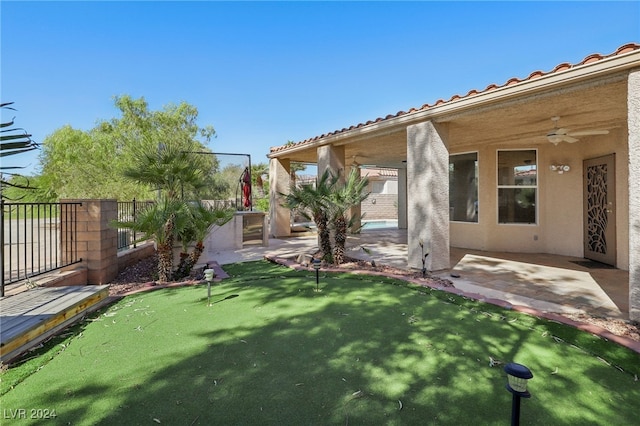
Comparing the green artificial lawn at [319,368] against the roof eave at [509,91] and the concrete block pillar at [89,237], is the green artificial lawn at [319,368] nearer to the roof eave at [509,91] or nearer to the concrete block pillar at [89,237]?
the concrete block pillar at [89,237]

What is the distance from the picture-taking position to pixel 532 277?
289 inches

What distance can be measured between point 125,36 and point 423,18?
11.6 m

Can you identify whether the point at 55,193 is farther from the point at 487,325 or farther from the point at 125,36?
the point at 487,325

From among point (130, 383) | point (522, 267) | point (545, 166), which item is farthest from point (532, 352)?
point (545, 166)

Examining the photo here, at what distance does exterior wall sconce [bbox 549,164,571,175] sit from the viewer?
32.4ft

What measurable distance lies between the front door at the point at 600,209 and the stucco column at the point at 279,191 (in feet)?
37.9

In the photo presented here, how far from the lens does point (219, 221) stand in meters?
8.09

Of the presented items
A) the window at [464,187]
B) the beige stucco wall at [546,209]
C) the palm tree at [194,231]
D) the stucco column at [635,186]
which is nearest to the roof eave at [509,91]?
the stucco column at [635,186]

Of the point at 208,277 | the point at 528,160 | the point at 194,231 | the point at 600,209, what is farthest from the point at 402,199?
the point at 208,277

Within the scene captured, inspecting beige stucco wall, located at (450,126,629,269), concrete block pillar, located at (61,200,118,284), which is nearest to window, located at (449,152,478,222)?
beige stucco wall, located at (450,126,629,269)

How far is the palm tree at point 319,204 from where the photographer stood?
8.38 meters

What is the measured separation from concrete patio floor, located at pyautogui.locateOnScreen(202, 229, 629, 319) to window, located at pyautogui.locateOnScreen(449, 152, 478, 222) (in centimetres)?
147

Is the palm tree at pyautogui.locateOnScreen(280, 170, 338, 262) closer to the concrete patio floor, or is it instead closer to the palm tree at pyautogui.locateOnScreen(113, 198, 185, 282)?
the concrete patio floor

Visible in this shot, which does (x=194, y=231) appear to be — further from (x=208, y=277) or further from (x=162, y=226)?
(x=208, y=277)
